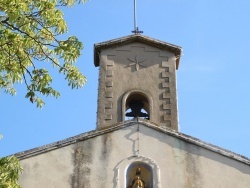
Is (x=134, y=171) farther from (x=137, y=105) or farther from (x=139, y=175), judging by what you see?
(x=137, y=105)

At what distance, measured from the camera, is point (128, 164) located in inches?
496

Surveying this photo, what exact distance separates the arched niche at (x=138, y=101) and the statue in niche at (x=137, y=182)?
2518mm

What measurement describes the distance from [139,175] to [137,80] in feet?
11.8

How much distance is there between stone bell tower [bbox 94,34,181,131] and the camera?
15125mm

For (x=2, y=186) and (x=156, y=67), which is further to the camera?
(x=156, y=67)

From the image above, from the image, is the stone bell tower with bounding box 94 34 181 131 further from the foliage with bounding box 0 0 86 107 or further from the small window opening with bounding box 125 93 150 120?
the foliage with bounding box 0 0 86 107

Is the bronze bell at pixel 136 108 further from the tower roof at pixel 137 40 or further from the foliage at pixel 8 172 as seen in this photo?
the foliage at pixel 8 172

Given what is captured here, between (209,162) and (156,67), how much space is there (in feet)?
13.7

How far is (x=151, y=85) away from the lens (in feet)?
51.5

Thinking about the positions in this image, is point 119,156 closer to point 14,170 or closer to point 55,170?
point 55,170

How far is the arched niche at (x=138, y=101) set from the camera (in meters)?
15.2

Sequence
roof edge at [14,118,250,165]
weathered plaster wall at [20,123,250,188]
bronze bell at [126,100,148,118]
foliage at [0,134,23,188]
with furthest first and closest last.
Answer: bronze bell at [126,100,148,118] → roof edge at [14,118,250,165] → weathered plaster wall at [20,123,250,188] → foliage at [0,134,23,188]

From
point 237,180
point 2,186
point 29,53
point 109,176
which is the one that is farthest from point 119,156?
point 2,186

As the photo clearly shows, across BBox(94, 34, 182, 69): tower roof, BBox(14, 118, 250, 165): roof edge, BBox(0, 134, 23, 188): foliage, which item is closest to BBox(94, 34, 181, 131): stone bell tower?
BBox(94, 34, 182, 69): tower roof
